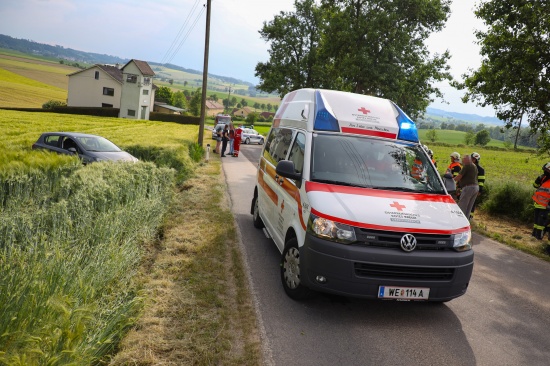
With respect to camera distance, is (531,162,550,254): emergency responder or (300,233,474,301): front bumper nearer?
(300,233,474,301): front bumper

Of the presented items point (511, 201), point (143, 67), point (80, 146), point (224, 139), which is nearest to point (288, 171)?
point (511, 201)

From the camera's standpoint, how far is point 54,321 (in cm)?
324

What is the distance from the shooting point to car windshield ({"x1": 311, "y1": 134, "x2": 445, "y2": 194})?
548 cm

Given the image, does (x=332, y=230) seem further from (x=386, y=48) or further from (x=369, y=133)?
(x=386, y=48)

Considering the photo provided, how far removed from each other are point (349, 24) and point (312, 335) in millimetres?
22900

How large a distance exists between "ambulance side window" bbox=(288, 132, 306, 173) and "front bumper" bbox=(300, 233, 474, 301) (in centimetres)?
133

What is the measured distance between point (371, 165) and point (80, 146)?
10.7 meters

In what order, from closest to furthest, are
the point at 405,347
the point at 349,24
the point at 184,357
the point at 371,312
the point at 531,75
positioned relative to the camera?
the point at 184,357 < the point at 405,347 < the point at 371,312 < the point at 531,75 < the point at 349,24

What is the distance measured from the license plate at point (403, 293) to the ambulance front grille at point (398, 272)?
116mm

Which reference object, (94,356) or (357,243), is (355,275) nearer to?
(357,243)

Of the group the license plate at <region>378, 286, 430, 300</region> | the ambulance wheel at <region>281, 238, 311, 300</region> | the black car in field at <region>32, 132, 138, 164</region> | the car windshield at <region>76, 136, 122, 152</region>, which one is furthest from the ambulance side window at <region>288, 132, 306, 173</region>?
the car windshield at <region>76, 136, 122, 152</region>

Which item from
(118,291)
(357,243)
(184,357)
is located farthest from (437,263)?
(118,291)

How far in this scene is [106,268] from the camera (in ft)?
15.0

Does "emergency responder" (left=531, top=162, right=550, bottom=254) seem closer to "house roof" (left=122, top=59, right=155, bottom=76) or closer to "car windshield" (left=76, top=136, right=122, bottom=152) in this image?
"car windshield" (left=76, top=136, right=122, bottom=152)
